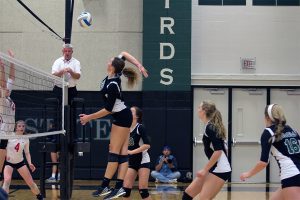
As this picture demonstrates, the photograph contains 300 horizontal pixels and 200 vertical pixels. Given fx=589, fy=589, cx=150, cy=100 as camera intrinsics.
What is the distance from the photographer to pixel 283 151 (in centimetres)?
720

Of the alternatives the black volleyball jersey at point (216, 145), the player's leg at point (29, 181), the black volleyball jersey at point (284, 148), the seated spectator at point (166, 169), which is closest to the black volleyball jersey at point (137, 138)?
the black volleyball jersey at point (216, 145)

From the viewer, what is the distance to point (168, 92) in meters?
16.5

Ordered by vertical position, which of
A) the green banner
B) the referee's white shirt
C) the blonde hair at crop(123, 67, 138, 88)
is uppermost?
the green banner

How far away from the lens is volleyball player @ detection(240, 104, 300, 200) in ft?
23.1

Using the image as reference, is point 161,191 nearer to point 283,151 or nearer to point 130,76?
point 130,76

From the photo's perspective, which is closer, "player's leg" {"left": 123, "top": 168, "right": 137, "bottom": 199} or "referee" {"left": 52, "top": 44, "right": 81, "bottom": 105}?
"referee" {"left": 52, "top": 44, "right": 81, "bottom": 105}

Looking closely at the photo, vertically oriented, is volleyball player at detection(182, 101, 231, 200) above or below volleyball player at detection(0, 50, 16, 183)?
below

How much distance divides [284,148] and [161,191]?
7.32 metres

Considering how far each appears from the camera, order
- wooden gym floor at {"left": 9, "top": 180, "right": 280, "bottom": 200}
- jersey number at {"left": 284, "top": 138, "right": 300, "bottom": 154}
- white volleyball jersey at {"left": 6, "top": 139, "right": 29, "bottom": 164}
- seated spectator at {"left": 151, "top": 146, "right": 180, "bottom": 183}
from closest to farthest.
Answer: jersey number at {"left": 284, "top": 138, "right": 300, "bottom": 154}, white volleyball jersey at {"left": 6, "top": 139, "right": 29, "bottom": 164}, wooden gym floor at {"left": 9, "top": 180, "right": 280, "bottom": 200}, seated spectator at {"left": 151, "top": 146, "right": 180, "bottom": 183}

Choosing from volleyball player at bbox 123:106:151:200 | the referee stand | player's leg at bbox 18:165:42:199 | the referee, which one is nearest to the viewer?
the referee stand

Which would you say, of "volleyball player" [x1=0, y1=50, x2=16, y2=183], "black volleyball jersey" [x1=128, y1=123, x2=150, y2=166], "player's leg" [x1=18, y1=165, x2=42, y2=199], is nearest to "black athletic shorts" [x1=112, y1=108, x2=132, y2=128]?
"volleyball player" [x1=0, y1=50, x2=16, y2=183]

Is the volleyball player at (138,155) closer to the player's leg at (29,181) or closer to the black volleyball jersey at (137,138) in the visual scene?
the black volleyball jersey at (137,138)

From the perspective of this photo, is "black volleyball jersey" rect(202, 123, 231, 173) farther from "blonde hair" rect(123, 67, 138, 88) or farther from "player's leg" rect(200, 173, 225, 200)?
"blonde hair" rect(123, 67, 138, 88)

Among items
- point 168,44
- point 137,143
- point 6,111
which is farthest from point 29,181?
point 168,44
